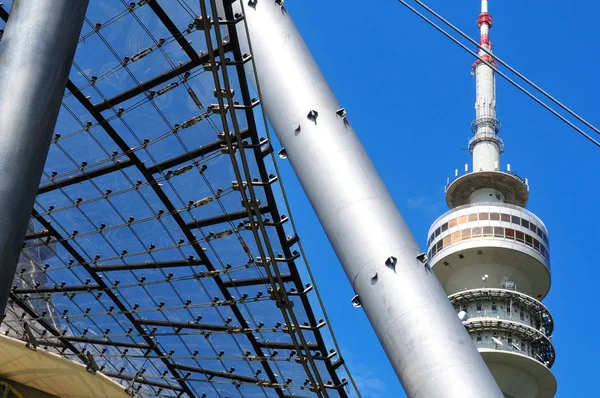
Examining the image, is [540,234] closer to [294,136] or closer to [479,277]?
[479,277]

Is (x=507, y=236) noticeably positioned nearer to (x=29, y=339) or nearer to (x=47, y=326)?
(x=29, y=339)

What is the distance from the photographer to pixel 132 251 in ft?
100

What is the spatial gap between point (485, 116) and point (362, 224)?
86.2m

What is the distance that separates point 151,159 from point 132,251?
15.1 ft

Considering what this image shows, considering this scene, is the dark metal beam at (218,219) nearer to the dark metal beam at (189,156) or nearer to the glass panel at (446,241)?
the dark metal beam at (189,156)

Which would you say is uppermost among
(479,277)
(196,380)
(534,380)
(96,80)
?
(479,277)

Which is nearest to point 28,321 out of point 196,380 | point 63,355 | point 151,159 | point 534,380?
point 63,355

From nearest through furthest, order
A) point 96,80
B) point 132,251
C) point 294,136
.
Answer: point 294,136
point 96,80
point 132,251

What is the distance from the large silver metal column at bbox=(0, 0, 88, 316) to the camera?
752 centimetres

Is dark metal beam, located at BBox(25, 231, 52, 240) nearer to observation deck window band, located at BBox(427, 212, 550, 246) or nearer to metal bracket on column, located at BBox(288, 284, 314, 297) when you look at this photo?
metal bracket on column, located at BBox(288, 284, 314, 297)

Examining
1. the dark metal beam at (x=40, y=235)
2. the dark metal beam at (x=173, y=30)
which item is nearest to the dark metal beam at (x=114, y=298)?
the dark metal beam at (x=40, y=235)

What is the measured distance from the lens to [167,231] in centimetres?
2930

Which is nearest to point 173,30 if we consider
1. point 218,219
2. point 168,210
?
point 218,219

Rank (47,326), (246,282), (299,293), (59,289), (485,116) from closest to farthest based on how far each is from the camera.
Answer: (299,293) → (246,282) → (59,289) → (47,326) → (485,116)
